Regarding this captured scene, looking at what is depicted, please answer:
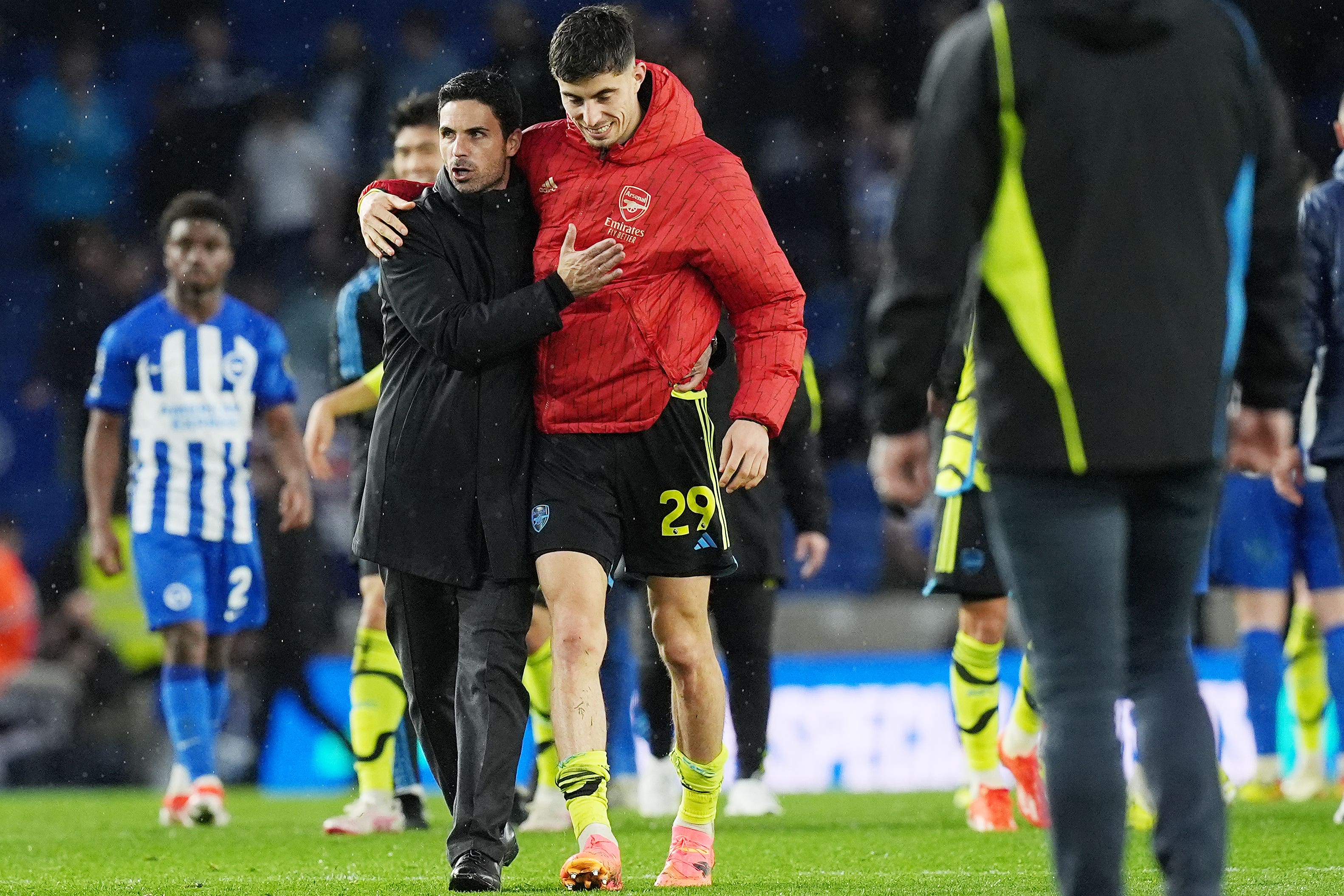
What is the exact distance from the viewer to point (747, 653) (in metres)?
7.05

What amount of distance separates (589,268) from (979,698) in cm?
276

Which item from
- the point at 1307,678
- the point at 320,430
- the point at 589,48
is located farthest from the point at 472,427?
the point at 1307,678

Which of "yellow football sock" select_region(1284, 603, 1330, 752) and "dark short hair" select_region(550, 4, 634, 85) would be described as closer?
"dark short hair" select_region(550, 4, 634, 85)

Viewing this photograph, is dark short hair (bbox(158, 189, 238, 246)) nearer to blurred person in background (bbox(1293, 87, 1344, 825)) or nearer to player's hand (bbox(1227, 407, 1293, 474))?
blurred person in background (bbox(1293, 87, 1344, 825))

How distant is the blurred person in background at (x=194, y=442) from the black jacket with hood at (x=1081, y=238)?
200 inches

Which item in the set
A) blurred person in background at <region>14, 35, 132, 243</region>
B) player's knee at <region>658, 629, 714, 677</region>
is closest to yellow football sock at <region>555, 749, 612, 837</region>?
player's knee at <region>658, 629, 714, 677</region>

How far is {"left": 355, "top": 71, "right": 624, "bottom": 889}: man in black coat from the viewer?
4176 millimetres

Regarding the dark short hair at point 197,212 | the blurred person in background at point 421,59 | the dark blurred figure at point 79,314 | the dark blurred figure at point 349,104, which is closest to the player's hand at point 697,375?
the dark short hair at point 197,212

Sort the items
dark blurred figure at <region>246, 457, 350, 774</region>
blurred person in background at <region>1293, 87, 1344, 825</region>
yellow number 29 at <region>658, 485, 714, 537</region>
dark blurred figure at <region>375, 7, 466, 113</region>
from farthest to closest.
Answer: dark blurred figure at <region>375, 7, 466, 113</region>
dark blurred figure at <region>246, 457, 350, 774</region>
blurred person in background at <region>1293, 87, 1344, 825</region>
yellow number 29 at <region>658, 485, 714, 537</region>

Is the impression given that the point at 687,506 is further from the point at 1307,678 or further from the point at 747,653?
the point at 1307,678

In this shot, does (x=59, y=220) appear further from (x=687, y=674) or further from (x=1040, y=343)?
(x=1040, y=343)

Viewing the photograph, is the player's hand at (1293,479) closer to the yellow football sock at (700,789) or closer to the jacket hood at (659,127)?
the yellow football sock at (700,789)

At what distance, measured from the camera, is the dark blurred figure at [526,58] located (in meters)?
13.3

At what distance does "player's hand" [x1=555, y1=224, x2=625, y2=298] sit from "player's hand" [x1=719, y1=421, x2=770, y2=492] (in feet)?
1.45
